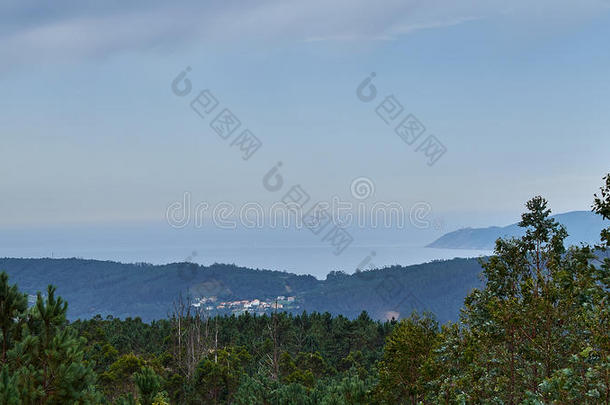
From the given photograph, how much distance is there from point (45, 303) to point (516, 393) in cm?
1103

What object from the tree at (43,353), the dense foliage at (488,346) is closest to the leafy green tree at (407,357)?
the dense foliage at (488,346)

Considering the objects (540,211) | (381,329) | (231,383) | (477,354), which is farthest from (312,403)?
(381,329)

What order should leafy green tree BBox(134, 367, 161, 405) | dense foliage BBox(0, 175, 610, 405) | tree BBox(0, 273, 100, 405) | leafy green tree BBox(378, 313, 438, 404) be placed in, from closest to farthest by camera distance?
dense foliage BBox(0, 175, 610, 405)
tree BBox(0, 273, 100, 405)
leafy green tree BBox(134, 367, 161, 405)
leafy green tree BBox(378, 313, 438, 404)

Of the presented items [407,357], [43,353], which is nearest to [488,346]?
[407,357]

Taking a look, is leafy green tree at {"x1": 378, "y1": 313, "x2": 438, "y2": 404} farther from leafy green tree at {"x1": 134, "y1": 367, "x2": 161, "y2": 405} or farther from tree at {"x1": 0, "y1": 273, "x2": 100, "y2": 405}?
tree at {"x1": 0, "y1": 273, "x2": 100, "y2": 405}

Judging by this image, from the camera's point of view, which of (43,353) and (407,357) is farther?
(407,357)

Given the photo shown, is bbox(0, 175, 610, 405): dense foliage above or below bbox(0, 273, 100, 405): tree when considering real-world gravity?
below

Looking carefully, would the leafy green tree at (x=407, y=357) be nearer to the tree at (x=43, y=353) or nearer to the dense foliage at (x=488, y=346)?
the dense foliage at (x=488, y=346)

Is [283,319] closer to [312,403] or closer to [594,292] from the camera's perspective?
[312,403]

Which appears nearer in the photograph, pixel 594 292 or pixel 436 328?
pixel 594 292

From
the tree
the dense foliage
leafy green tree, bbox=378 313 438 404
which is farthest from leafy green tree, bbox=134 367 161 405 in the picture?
leafy green tree, bbox=378 313 438 404

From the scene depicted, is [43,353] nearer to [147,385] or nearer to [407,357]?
[147,385]

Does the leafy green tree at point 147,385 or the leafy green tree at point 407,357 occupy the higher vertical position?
the leafy green tree at point 147,385

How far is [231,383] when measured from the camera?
4562 centimetres
